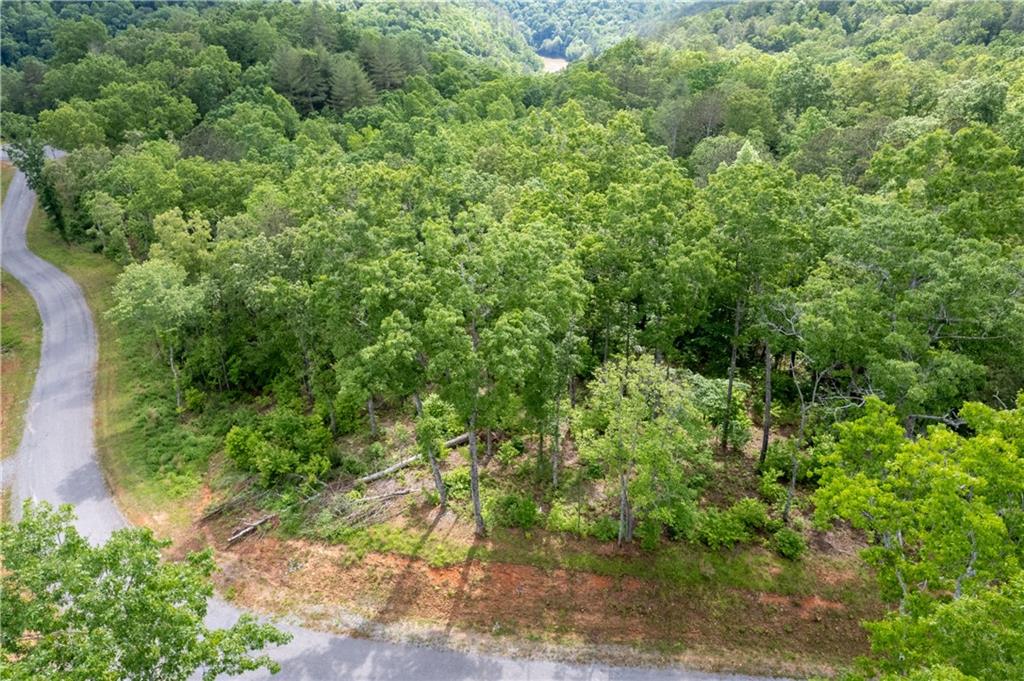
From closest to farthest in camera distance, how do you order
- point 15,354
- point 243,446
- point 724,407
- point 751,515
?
point 751,515, point 243,446, point 724,407, point 15,354

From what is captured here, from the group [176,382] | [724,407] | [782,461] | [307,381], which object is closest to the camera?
[782,461]

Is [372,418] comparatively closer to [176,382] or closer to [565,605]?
[176,382]

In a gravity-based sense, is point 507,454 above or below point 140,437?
below

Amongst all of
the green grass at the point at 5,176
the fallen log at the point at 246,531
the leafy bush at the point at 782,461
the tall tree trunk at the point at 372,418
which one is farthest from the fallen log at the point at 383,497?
the green grass at the point at 5,176

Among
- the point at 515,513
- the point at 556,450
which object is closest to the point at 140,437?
the point at 515,513

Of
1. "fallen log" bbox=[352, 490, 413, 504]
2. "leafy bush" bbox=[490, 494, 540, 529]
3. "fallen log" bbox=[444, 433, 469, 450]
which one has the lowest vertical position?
"leafy bush" bbox=[490, 494, 540, 529]

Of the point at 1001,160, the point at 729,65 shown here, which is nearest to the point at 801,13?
the point at 729,65

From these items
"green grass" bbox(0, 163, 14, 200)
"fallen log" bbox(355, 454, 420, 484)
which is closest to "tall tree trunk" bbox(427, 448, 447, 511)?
"fallen log" bbox(355, 454, 420, 484)

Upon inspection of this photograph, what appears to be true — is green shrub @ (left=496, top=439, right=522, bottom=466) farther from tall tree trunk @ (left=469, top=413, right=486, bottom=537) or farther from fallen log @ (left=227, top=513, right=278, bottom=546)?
fallen log @ (left=227, top=513, right=278, bottom=546)
